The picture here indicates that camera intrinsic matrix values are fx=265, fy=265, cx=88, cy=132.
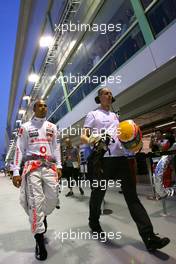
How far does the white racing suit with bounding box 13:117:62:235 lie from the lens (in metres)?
2.42

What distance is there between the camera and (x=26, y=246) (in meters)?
2.66

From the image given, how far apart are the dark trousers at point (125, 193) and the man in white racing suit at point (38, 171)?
0.42 metres

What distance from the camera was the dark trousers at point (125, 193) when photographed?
7.45 feet

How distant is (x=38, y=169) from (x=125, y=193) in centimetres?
86

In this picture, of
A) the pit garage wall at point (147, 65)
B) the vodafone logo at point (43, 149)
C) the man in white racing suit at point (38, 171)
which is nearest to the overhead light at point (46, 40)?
the pit garage wall at point (147, 65)

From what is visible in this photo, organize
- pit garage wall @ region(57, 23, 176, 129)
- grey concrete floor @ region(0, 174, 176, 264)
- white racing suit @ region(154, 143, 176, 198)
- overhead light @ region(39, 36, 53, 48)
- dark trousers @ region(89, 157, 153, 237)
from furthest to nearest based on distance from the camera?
overhead light @ region(39, 36, 53, 48) → pit garage wall @ region(57, 23, 176, 129) → white racing suit @ region(154, 143, 176, 198) → dark trousers @ region(89, 157, 153, 237) → grey concrete floor @ region(0, 174, 176, 264)

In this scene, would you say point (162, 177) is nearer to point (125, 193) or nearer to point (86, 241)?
point (125, 193)

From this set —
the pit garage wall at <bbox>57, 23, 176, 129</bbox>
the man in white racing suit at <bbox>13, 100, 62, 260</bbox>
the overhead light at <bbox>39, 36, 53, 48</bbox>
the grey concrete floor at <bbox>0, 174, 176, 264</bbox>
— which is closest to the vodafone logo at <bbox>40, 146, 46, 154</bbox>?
the man in white racing suit at <bbox>13, 100, 62, 260</bbox>

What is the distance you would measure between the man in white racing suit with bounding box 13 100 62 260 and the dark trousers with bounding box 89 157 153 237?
A: 42 cm

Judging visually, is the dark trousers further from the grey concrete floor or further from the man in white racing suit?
the man in white racing suit

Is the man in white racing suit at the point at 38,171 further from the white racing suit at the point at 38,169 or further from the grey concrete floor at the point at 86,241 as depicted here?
the grey concrete floor at the point at 86,241

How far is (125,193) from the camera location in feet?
8.09

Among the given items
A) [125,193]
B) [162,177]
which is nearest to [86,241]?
[125,193]

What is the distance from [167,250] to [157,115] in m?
5.59
